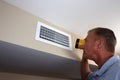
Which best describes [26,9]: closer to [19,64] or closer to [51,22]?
[51,22]

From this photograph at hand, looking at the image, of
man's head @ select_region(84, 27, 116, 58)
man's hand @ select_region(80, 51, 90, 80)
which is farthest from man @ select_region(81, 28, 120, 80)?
man's hand @ select_region(80, 51, 90, 80)

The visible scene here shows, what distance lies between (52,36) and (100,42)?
342 mm

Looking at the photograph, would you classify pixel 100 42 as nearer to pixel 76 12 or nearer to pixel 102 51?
pixel 102 51

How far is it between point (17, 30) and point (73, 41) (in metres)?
0.54

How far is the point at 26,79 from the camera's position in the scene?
5.38 ft

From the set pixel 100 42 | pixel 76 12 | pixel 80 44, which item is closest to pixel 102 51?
pixel 100 42

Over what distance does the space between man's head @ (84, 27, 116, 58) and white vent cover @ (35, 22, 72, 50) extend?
7.5 inches

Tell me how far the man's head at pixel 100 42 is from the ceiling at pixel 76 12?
161 mm

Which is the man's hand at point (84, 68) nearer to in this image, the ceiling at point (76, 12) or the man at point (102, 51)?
the man at point (102, 51)

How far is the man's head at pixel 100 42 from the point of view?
106 cm

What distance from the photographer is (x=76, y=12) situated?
3.71 feet

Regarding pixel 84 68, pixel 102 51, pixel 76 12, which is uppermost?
pixel 76 12

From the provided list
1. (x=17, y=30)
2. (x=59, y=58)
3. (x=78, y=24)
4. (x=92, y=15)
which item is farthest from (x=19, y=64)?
(x=92, y=15)

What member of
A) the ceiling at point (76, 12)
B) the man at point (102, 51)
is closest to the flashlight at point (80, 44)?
the man at point (102, 51)
